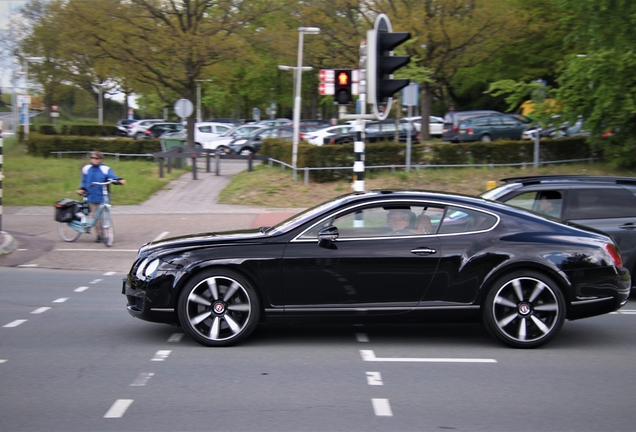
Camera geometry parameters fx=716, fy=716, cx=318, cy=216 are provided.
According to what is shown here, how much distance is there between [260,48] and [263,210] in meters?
13.9

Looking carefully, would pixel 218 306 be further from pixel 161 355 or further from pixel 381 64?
pixel 381 64

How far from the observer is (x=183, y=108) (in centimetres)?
2577

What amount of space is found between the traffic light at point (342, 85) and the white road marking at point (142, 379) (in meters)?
6.88

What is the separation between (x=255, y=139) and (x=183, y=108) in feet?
28.4

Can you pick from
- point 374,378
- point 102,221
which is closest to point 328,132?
point 102,221

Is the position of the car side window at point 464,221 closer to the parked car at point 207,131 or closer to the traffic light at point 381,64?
the traffic light at point 381,64

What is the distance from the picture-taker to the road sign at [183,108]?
2545cm

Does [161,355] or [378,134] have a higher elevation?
[378,134]

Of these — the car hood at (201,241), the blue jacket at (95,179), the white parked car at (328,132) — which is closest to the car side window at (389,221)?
the car hood at (201,241)

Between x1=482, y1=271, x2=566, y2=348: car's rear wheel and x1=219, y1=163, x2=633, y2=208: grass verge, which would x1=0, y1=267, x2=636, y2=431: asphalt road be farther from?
x1=219, y1=163, x2=633, y2=208: grass verge

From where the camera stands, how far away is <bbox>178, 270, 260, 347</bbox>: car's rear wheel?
6.46 metres

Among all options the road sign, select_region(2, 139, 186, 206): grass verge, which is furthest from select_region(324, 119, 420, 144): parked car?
select_region(2, 139, 186, 206): grass verge

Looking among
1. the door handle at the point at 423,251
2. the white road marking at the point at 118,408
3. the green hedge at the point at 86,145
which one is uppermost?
the green hedge at the point at 86,145

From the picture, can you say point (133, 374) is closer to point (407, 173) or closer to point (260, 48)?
point (407, 173)
